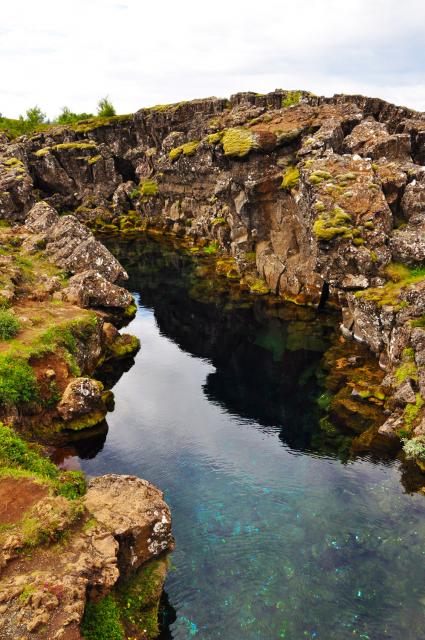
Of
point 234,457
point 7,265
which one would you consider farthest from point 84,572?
point 7,265

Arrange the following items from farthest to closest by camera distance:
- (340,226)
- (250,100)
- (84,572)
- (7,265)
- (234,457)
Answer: (250,100), (7,265), (340,226), (234,457), (84,572)

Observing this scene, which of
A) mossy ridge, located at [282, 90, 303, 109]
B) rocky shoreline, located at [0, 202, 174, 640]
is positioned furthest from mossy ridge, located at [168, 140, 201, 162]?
→ rocky shoreline, located at [0, 202, 174, 640]

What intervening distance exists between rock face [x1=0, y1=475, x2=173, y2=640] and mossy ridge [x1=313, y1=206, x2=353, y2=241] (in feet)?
120

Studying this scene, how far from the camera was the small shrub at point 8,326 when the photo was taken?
133ft

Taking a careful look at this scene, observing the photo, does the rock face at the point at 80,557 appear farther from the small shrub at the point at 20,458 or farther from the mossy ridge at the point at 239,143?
the mossy ridge at the point at 239,143

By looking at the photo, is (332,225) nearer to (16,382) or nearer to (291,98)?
(16,382)

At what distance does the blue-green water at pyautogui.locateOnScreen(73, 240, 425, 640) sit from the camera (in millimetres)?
23156

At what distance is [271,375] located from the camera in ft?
161

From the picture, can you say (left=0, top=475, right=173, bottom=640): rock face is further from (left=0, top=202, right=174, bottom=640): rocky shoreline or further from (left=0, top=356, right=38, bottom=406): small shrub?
(left=0, top=356, right=38, bottom=406): small shrub

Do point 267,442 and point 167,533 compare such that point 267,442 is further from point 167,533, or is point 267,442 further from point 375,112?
point 375,112

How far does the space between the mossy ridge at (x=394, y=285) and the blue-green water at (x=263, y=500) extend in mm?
8411

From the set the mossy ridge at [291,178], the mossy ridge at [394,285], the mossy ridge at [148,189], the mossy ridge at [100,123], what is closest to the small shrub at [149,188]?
the mossy ridge at [148,189]

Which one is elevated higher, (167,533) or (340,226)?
(340,226)

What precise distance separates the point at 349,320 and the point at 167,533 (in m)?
36.5
